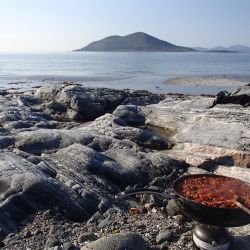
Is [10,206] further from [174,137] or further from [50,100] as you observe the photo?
[50,100]

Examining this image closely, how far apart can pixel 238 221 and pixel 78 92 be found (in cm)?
2157

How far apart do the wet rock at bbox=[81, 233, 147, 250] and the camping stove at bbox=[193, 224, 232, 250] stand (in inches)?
47.6

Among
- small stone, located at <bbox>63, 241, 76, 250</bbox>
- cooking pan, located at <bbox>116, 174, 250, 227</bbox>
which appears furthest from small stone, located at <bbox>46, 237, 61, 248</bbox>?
cooking pan, located at <bbox>116, 174, 250, 227</bbox>

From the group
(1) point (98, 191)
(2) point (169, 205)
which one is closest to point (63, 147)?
(1) point (98, 191)

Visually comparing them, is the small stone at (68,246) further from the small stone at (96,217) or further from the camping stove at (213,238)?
the camping stove at (213,238)

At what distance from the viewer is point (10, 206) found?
10.9 metres

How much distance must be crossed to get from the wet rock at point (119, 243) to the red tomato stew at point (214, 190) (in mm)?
1354

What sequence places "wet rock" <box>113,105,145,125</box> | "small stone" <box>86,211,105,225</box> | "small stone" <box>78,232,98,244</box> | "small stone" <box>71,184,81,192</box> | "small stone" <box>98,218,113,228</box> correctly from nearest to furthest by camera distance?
"small stone" <box>78,232,98,244</box>
"small stone" <box>98,218,113,228</box>
"small stone" <box>86,211,105,225</box>
"small stone" <box>71,184,81,192</box>
"wet rock" <box>113,105,145,125</box>

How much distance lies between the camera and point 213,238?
8.53 m

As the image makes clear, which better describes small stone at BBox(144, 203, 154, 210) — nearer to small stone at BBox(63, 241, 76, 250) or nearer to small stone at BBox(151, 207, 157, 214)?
small stone at BBox(151, 207, 157, 214)

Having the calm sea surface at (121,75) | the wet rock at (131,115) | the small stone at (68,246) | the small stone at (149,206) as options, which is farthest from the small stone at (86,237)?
the calm sea surface at (121,75)

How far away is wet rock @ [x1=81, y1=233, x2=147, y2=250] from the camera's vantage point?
831cm

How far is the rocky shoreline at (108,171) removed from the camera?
10000mm

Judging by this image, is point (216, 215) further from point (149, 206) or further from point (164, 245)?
point (149, 206)
